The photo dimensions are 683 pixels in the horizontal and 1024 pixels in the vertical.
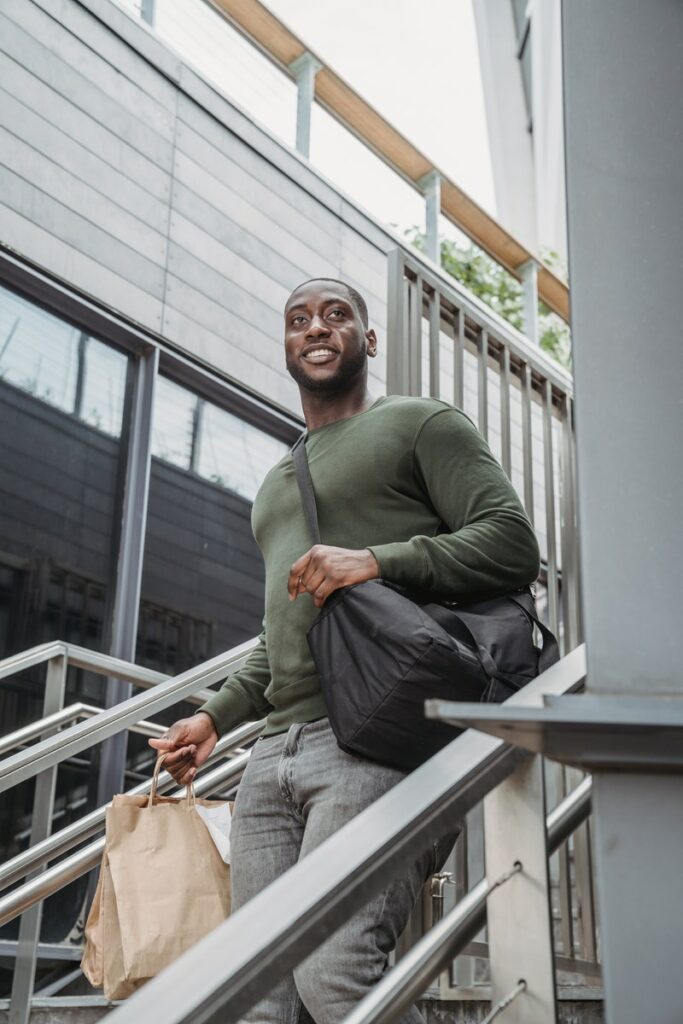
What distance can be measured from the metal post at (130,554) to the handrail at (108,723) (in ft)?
4.69

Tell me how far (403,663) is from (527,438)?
1.64 meters

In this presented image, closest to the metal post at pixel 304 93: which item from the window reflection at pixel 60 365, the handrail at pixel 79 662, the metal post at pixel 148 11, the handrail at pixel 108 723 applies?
the metal post at pixel 148 11

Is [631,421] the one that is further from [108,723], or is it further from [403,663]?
[108,723]

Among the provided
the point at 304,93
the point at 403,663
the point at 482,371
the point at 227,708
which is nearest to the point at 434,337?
the point at 482,371

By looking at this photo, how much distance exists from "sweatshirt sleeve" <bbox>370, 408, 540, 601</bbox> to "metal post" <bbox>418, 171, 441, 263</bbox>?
5.08m

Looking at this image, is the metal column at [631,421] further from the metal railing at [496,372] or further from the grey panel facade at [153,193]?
the grey panel facade at [153,193]

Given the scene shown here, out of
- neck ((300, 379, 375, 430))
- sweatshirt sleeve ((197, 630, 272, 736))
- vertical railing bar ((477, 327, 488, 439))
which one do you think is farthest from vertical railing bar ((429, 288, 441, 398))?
sweatshirt sleeve ((197, 630, 272, 736))

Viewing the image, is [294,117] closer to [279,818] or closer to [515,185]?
[279,818]

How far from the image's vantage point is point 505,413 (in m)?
2.96

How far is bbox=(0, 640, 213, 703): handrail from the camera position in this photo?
110 inches

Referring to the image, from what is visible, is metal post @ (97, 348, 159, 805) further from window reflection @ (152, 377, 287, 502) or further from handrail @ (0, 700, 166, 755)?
handrail @ (0, 700, 166, 755)

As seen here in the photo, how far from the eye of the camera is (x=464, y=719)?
1011 millimetres

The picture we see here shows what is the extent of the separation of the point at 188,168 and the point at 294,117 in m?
1.04

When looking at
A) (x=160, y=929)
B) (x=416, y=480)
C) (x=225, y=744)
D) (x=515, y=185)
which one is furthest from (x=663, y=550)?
(x=515, y=185)
